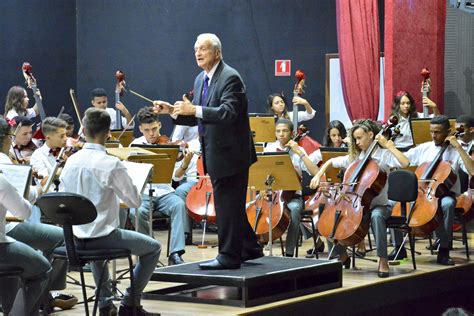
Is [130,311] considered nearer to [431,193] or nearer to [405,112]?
[431,193]

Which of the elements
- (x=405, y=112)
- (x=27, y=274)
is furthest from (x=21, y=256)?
(x=405, y=112)

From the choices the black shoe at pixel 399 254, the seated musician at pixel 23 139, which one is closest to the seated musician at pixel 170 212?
the seated musician at pixel 23 139

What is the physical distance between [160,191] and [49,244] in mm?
2161

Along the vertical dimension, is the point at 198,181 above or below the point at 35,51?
below

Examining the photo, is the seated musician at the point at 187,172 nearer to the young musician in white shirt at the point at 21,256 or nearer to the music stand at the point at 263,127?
the music stand at the point at 263,127

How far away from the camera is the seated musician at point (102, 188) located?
17.2ft

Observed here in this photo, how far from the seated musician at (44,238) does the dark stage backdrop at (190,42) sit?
586 centimetres

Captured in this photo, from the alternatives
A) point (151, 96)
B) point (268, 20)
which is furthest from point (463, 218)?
point (151, 96)

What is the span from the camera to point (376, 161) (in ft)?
23.4

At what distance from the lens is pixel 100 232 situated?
525 centimetres

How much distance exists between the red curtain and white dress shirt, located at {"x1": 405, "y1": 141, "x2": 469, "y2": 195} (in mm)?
1892

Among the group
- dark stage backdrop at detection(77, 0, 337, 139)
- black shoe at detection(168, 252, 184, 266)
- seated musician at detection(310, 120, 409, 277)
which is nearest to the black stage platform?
seated musician at detection(310, 120, 409, 277)

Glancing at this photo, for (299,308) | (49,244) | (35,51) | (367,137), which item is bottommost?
(299,308)

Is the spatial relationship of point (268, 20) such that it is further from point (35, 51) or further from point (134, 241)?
point (134, 241)
